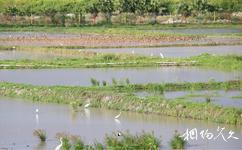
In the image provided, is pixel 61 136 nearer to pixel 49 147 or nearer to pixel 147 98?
pixel 49 147

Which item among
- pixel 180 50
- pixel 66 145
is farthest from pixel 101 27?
pixel 66 145

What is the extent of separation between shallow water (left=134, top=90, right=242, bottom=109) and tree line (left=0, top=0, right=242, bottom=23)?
3743 cm

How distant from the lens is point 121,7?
60.1 metres

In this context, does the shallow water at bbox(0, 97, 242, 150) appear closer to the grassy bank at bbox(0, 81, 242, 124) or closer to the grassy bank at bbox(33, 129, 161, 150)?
the grassy bank at bbox(0, 81, 242, 124)

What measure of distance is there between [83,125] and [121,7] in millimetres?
44843

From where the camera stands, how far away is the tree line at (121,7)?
5934 centimetres

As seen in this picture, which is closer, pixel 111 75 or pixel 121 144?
pixel 121 144

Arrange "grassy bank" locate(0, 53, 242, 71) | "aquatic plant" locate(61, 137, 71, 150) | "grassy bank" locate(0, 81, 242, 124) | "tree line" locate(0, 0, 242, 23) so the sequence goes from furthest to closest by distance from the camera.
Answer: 1. "tree line" locate(0, 0, 242, 23)
2. "grassy bank" locate(0, 53, 242, 71)
3. "grassy bank" locate(0, 81, 242, 124)
4. "aquatic plant" locate(61, 137, 71, 150)

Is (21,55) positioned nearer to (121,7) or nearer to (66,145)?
(66,145)

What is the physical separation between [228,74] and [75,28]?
27.6 meters

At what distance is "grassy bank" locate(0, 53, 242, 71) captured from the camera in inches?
997

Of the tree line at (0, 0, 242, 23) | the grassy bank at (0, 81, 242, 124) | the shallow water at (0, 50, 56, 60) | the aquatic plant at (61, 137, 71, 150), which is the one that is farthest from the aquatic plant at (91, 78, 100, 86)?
the tree line at (0, 0, 242, 23)

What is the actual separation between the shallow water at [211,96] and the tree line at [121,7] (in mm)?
37428

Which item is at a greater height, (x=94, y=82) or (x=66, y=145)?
(x=66, y=145)
